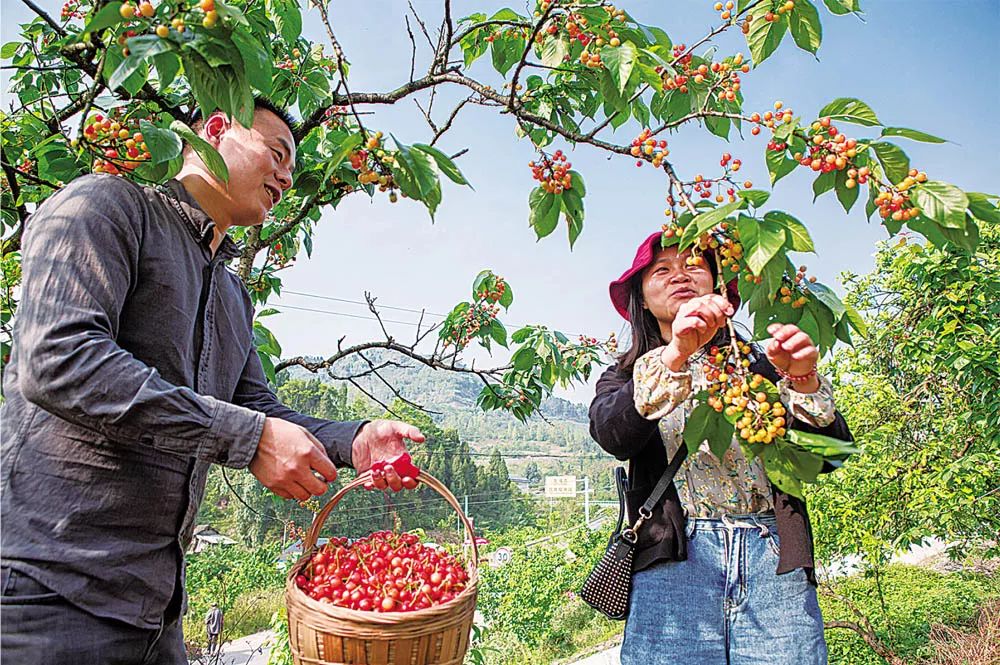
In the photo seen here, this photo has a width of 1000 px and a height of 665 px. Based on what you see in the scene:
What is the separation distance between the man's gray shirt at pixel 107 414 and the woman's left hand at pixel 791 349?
28.8 inches

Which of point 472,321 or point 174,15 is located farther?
point 472,321

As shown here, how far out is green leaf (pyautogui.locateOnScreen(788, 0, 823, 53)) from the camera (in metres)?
1.17

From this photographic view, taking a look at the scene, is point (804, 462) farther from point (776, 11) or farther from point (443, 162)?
point (776, 11)

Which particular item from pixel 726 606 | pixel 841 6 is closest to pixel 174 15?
pixel 841 6

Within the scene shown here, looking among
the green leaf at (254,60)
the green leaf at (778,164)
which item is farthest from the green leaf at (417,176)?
the green leaf at (778,164)

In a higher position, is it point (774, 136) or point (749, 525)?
point (774, 136)

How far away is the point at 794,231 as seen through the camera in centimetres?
94

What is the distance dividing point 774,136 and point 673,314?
1.27 feet

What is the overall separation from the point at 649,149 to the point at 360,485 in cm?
68

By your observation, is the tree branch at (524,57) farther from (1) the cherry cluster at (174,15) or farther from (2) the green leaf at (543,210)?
(1) the cherry cluster at (174,15)

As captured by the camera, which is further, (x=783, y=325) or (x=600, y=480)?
(x=600, y=480)

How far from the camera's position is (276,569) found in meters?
5.19

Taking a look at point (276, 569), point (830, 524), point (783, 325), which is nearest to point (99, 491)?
point (783, 325)

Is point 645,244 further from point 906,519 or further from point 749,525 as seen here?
point 906,519
